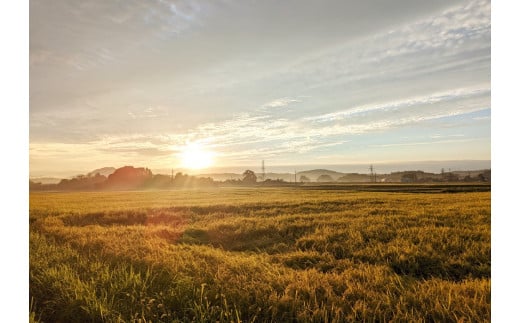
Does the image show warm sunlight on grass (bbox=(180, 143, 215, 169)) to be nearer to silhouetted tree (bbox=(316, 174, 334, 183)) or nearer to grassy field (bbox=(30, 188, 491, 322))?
grassy field (bbox=(30, 188, 491, 322))

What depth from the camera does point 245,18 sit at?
436 cm

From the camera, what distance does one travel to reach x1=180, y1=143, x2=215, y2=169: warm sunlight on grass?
15.8ft

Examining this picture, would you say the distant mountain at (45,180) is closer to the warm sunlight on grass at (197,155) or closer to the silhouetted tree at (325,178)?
the warm sunlight on grass at (197,155)

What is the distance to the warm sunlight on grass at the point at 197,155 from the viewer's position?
15.8 ft

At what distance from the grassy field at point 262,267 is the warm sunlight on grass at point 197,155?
112 cm

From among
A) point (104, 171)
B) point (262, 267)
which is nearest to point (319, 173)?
point (262, 267)

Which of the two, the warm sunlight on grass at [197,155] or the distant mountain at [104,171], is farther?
the distant mountain at [104,171]

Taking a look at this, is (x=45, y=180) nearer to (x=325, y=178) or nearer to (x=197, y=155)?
(x=197, y=155)

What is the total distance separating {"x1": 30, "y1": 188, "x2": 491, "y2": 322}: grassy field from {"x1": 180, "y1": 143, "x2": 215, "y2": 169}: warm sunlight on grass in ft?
3.69

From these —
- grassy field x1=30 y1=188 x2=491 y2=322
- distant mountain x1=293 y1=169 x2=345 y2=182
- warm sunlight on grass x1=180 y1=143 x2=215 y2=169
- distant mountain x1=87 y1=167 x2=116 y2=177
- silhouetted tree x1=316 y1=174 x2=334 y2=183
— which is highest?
warm sunlight on grass x1=180 y1=143 x2=215 y2=169

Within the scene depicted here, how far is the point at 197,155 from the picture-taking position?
4828mm

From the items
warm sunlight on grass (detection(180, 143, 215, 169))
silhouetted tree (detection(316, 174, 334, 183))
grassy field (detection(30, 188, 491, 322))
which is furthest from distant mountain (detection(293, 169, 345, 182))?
warm sunlight on grass (detection(180, 143, 215, 169))

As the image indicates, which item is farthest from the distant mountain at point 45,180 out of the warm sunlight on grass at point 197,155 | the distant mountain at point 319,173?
the distant mountain at point 319,173
